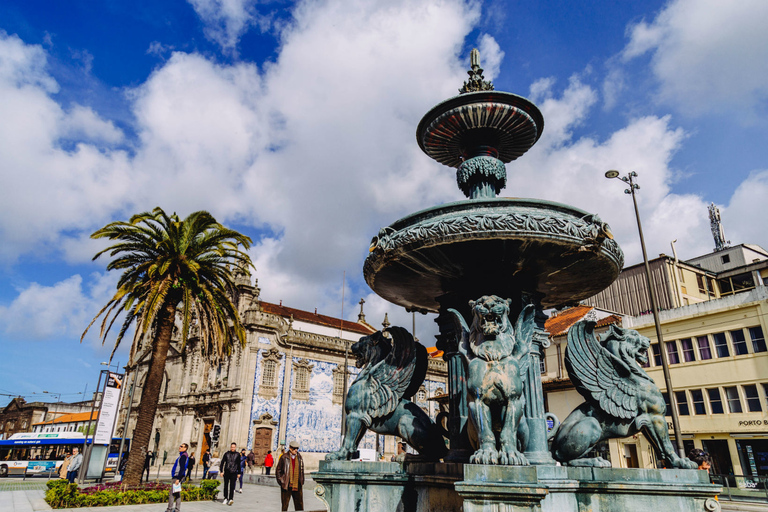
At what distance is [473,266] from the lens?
5629mm

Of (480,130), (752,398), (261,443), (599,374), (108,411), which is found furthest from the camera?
(261,443)

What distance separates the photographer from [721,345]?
2072 centimetres

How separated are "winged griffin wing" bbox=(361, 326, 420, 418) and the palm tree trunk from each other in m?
10.4

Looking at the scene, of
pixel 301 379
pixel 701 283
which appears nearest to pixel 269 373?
pixel 301 379

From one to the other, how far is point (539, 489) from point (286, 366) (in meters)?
30.4

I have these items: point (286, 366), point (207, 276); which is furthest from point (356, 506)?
point (286, 366)

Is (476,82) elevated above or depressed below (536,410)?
above

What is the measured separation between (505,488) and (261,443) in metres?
29.7

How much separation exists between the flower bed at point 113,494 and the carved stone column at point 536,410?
405 inches

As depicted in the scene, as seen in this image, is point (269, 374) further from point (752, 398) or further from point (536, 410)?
point (536, 410)

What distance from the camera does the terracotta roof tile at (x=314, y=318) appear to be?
129 feet

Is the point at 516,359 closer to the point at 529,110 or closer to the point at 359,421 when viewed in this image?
the point at 359,421

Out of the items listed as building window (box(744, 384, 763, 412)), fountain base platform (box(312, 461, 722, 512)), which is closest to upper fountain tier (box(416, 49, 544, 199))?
fountain base platform (box(312, 461, 722, 512))

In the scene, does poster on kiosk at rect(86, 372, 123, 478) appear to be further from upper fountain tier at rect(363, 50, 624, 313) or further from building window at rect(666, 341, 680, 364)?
building window at rect(666, 341, 680, 364)
